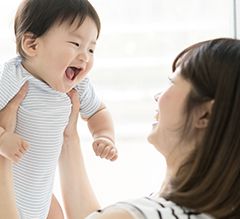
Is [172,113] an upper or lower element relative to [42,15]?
lower

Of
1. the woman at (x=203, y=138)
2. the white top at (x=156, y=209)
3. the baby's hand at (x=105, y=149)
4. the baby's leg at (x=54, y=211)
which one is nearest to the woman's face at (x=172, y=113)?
the woman at (x=203, y=138)

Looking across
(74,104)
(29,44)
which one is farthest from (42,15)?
(74,104)

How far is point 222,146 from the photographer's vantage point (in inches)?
34.6

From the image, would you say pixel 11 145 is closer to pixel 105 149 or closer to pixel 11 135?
pixel 11 135

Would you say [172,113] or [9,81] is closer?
[172,113]

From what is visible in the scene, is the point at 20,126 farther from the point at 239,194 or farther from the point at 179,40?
the point at 179,40

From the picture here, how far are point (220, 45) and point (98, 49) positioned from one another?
84cm

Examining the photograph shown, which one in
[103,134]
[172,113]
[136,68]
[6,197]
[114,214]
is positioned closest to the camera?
[114,214]

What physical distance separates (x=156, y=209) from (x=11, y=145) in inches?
14.9

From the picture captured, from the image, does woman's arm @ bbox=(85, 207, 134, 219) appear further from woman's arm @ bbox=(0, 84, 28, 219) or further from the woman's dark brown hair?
woman's arm @ bbox=(0, 84, 28, 219)

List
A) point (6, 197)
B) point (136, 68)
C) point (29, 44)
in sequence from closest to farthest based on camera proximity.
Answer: point (6, 197) < point (29, 44) < point (136, 68)

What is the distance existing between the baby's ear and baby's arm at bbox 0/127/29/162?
0.19 metres

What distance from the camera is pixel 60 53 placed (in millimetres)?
1200

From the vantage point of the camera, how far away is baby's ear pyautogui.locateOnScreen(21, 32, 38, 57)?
1188 mm
